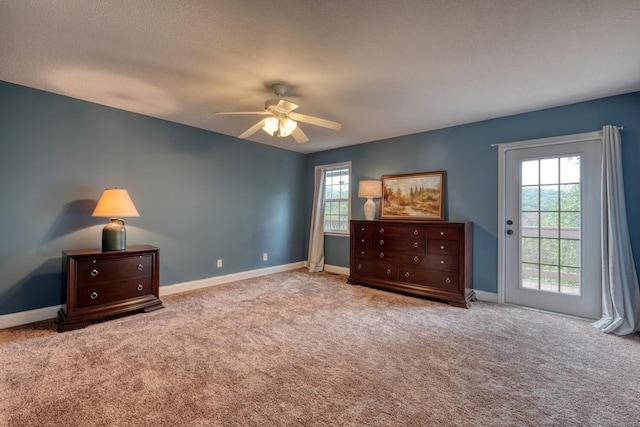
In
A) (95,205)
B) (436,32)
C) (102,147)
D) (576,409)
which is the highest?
(436,32)

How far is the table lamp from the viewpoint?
2908 mm

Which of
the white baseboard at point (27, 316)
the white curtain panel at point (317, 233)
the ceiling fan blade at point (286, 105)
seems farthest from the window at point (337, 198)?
the white baseboard at point (27, 316)

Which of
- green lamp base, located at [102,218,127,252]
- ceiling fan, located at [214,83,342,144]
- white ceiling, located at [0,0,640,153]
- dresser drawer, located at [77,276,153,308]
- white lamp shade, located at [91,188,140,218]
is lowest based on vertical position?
dresser drawer, located at [77,276,153,308]

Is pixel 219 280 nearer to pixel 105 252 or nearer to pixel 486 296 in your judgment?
pixel 105 252

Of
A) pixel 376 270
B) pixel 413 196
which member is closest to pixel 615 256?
pixel 413 196

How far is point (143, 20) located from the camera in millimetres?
1788

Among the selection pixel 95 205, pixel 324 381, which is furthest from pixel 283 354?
pixel 95 205

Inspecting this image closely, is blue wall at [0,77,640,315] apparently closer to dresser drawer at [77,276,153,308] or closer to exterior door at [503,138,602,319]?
exterior door at [503,138,602,319]

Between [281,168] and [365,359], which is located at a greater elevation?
[281,168]

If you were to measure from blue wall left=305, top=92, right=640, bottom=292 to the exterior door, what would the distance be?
0.56 feet

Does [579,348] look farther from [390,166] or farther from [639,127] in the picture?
[390,166]

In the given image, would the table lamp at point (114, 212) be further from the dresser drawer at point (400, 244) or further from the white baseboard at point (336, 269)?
the white baseboard at point (336, 269)

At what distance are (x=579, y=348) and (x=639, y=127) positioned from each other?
7.26ft

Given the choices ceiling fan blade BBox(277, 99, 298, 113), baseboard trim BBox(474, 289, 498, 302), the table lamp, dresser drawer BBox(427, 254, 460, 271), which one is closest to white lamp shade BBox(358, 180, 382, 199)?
dresser drawer BBox(427, 254, 460, 271)
